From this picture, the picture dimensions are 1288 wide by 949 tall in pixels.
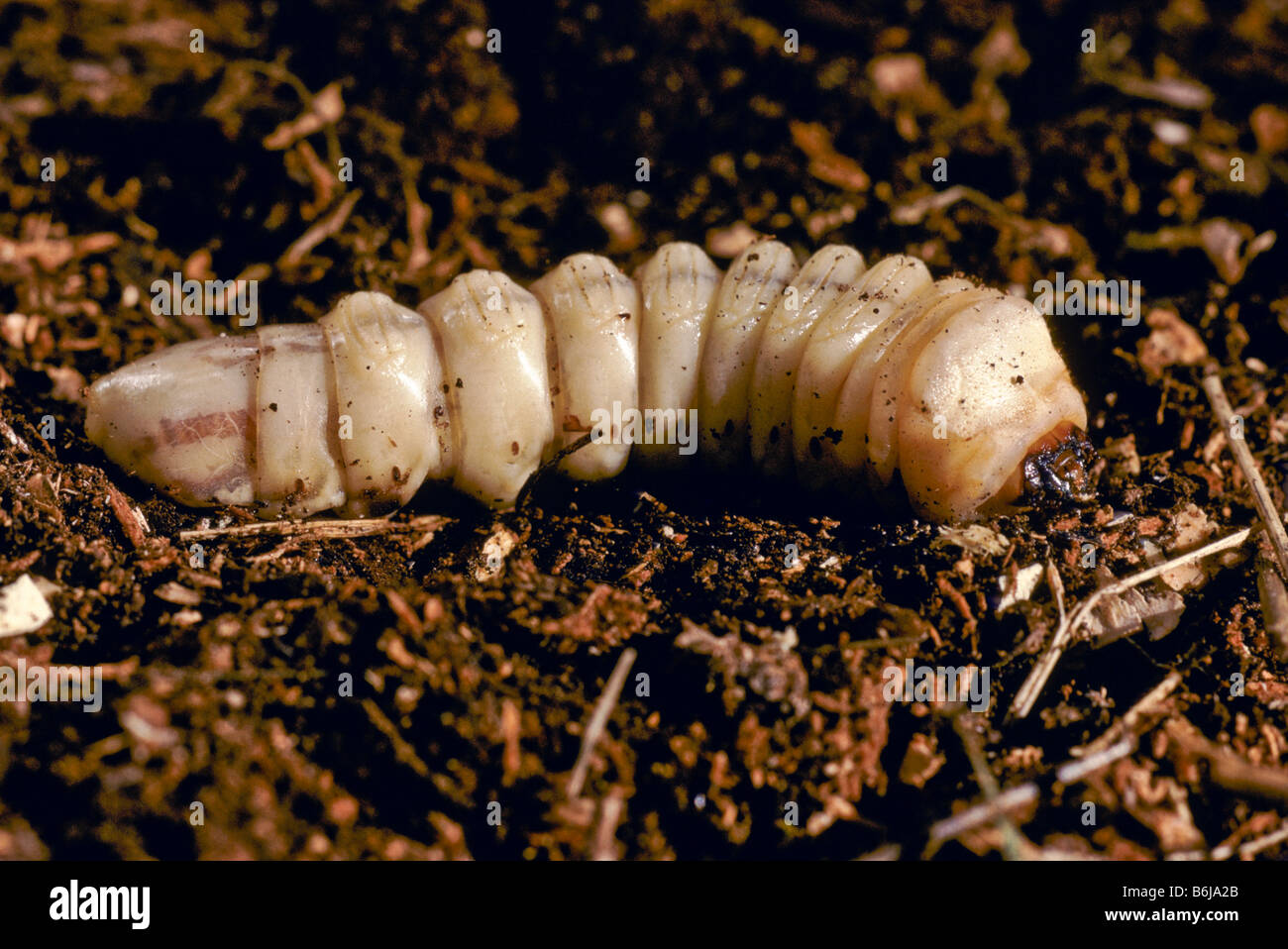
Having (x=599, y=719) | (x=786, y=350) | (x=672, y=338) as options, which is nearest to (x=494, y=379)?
(x=672, y=338)

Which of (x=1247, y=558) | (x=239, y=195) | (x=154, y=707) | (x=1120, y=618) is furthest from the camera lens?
(x=239, y=195)

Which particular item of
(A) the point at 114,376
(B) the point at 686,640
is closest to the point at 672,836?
(B) the point at 686,640

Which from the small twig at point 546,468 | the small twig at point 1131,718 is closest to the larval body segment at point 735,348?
the small twig at point 546,468

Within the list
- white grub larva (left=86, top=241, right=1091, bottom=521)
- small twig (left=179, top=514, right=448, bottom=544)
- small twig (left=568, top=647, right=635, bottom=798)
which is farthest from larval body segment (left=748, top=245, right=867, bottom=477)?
small twig (left=179, top=514, right=448, bottom=544)

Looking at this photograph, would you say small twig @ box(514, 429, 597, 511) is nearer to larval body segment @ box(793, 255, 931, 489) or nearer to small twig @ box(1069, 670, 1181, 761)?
larval body segment @ box(793, 255, 931, 489)

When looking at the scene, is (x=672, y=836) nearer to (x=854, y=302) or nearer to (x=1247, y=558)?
(x=854, y=302)

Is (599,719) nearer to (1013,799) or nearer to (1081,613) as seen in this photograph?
(1013,799)
